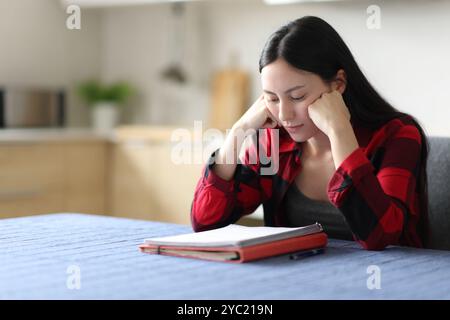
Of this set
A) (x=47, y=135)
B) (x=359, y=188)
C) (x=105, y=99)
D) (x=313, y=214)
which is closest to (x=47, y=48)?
(x=105, y=99)

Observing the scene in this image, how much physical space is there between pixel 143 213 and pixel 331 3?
1.44 metres

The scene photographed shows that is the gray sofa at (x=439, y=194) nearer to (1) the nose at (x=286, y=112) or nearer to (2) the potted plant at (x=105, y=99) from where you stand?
(1) the nose at (x=286, y=112)

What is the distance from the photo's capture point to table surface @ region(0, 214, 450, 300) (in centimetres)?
108

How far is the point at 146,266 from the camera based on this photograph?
1.27 metres

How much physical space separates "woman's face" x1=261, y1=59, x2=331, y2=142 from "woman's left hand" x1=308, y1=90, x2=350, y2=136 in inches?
0.8

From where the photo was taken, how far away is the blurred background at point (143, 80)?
3.50 metres

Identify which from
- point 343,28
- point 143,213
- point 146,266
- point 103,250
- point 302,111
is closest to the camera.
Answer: point 146,266

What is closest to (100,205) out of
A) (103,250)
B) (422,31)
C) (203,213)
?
(422,31)

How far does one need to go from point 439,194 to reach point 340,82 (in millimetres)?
361

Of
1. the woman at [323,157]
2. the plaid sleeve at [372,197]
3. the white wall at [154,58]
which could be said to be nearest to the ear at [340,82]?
the woman at [323,157]

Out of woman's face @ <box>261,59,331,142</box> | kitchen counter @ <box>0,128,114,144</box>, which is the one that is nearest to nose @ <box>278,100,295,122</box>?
woman's face @ <box>261,59,331,142</box>

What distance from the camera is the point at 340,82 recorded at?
5.72 feet

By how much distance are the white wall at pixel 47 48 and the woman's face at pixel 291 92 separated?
2743 mm
